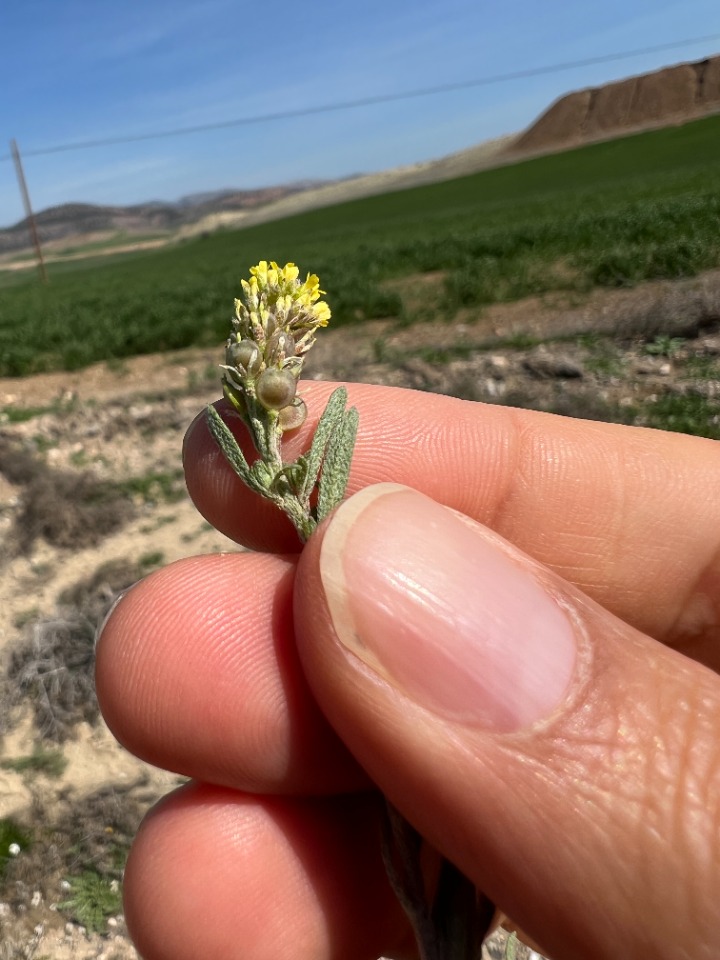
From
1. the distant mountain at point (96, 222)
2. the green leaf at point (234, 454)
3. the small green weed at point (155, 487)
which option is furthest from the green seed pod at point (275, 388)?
the distant mountain at point (96, 222)

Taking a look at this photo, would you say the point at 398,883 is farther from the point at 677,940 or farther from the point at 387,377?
the point at 387,377

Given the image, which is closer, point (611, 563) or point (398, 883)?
point (398, 883)

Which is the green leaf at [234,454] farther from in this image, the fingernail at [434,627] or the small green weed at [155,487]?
the small green weed at [155,487]

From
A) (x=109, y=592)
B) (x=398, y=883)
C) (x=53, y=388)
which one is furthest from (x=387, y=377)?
(x=398, y=883)

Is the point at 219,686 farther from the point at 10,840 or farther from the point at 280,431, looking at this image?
the point at 10,840

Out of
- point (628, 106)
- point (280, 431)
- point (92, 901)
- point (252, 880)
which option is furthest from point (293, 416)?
point (628, 106)

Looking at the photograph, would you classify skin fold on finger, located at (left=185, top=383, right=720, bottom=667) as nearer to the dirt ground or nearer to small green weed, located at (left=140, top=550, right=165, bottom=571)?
the dirt ground
